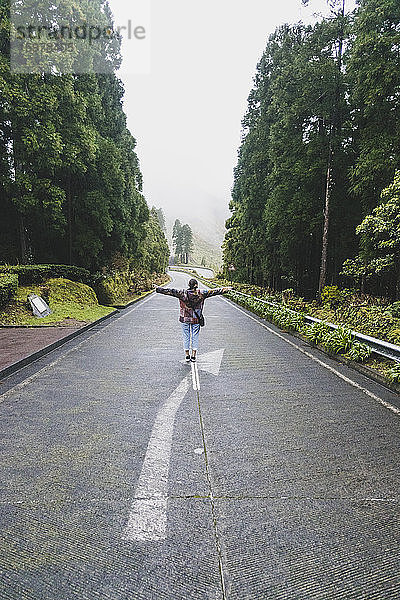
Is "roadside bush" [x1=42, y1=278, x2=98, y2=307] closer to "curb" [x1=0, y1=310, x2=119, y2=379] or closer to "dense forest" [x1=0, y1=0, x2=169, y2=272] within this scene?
"dense forest" [x1=0, y1=0, x2=169, y2=272]

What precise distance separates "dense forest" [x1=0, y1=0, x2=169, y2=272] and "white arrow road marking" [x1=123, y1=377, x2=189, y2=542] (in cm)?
1658

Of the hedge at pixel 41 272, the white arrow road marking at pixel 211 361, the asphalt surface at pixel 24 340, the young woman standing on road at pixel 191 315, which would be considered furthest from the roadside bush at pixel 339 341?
the hedge at pixel 41 272

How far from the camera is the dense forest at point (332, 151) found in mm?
15820

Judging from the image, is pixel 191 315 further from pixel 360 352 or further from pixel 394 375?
pixel 394 375

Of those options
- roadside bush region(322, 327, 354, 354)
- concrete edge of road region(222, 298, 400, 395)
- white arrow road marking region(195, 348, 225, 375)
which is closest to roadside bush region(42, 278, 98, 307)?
white arrow road marking region(195, 348, 225, 375)

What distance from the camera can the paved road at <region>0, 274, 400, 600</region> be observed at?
2.41 meters

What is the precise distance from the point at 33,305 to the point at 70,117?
10.3 m

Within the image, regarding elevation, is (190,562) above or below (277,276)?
below

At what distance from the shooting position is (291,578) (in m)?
2.41

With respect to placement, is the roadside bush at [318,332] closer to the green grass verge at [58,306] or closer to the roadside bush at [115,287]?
the green grass verge at [58,306]

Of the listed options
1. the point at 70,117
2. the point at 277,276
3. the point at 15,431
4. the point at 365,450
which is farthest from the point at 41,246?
the point at 365,450

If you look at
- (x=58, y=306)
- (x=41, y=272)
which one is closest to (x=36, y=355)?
(x=58, y=306)

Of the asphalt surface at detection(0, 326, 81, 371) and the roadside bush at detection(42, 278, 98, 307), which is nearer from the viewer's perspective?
the asphalt surface at detection(0, 326, 81, 371)

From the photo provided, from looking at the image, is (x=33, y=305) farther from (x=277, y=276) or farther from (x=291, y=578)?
(x=277, y=276)
